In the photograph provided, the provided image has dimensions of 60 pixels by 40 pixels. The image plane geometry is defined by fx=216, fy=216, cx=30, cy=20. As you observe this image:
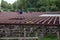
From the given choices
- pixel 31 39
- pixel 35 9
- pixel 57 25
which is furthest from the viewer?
pixel 35 9

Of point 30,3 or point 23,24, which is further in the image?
point 30,3

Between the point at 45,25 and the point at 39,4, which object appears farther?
the point at 39,4

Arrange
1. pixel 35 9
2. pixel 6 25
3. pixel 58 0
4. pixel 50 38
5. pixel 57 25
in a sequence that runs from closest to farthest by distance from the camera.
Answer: pixel 57 25 < pixel 6 25 < pixel 50 38 < pixel 58 0 < pixel 35 9

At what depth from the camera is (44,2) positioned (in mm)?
28234

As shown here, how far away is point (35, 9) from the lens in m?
28.2

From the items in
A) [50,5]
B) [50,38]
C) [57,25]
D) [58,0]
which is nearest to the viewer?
[57,25]

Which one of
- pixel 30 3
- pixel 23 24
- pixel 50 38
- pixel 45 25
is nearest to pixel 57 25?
pixel 45 25

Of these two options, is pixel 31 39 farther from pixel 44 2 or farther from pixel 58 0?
pixel 44 2

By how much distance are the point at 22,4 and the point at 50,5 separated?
5.31 meters

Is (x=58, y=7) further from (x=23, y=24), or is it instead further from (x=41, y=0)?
(x=23, y=24)

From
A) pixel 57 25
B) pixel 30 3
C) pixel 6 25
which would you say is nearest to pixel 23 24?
pixel 6 25

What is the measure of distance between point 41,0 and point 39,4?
1.95ft

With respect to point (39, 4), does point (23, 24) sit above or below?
above

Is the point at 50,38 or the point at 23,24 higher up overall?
the point at 23,24
